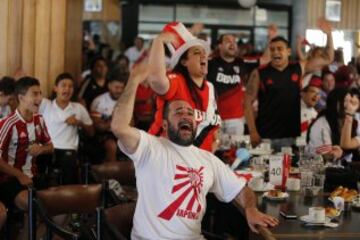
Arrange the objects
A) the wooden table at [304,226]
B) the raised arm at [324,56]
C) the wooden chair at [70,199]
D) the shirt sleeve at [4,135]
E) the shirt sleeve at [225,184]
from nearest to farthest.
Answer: the wooden table at [304,226], the shirt sleeve at [225,184], the wooden chair at [70,199], the shirt sleeve at [4,135], the raised arm at [324,56]

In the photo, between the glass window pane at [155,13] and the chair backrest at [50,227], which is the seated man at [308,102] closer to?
the chair backrest at [50,227]

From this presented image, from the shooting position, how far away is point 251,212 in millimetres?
2852

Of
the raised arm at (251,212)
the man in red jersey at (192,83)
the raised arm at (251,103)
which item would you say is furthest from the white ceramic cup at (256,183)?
the raised arm at (251,103)

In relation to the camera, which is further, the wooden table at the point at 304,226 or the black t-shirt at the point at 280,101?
the black t-shirt at the point at 280,101

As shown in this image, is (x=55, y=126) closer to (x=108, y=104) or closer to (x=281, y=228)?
(x=108, y=104)

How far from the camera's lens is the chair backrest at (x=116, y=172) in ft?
13.1

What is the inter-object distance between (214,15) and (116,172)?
10812 millimetres

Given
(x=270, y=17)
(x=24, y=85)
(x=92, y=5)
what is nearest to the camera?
(x=24, y=85)

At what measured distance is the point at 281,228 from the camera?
9.04 feet

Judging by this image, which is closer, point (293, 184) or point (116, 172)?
point (293, 184)

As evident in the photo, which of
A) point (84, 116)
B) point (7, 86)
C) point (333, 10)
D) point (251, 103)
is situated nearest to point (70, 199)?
point (7, 86)

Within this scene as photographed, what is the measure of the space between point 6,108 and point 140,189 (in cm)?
287

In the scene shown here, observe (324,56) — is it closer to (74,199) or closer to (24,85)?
(24,85)

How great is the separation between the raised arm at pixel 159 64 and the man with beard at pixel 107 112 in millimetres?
2779
